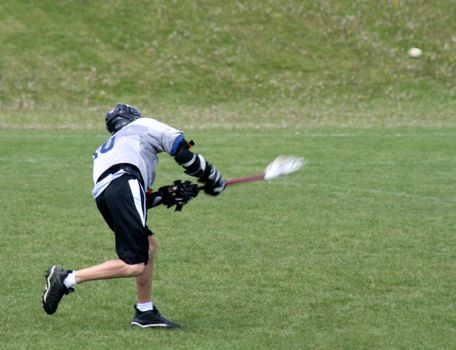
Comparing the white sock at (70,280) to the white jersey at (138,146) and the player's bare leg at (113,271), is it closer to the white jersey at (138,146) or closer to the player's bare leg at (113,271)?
the player's bare leg at (113,271)

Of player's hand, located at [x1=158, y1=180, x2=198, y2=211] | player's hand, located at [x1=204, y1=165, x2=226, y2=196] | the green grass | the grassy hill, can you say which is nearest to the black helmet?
player's hand, located at [x1=158, y1=180, x2=198, y2=211]

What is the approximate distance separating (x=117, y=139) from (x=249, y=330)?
1.81 metres

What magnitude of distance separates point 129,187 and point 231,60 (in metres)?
24.5

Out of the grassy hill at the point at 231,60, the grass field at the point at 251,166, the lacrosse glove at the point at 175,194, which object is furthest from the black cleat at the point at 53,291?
the grassy hill at the point at 231,60

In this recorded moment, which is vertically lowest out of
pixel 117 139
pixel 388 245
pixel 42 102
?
pixel 42 102

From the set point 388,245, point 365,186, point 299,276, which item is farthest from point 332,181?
point 299,276

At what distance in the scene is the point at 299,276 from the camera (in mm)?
9039

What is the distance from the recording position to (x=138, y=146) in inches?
279

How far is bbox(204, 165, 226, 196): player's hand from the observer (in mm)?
7270

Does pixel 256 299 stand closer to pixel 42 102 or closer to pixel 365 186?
pixel 365 186

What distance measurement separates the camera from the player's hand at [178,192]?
739 centimetres

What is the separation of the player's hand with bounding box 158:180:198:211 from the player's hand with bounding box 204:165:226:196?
0.38ft

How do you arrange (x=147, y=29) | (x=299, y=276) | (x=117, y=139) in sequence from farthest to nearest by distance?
1. (x=147, y=29)
2. (x=299, y=276)
3. (x=117, y=139)

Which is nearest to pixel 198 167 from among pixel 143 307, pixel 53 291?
pixel 143 307
